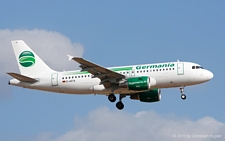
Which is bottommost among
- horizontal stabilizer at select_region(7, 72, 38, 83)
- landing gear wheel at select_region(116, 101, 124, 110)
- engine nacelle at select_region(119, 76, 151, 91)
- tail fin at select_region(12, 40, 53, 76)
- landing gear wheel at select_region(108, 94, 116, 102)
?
landing gear wheel at select_region(116, 101, 124, 110)

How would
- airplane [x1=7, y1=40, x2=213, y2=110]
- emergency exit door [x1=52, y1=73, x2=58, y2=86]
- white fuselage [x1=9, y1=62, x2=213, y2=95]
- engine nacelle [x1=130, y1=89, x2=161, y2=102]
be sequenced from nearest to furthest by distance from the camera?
airplane [x1=7, y1=40, x2=213, y2=110] → white fuselage [x1=9, y1=62, x2=213, y2=95] → emergency exit door [x1=52, y1=73, x2=58, y2=86] → engine nacelle [x1=130, y1=89, x2=161, y2=102]

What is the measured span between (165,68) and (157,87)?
81.9 inches

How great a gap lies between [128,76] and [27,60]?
12622mm

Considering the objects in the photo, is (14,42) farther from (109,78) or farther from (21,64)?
(109,78)

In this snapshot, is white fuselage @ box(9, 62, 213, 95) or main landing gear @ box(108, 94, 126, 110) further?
main landing gear @ box(108, 94, 126, 110)

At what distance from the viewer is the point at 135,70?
2293 inches

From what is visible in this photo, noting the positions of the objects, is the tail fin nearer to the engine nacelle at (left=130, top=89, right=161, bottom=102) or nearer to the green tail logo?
the green tail logo

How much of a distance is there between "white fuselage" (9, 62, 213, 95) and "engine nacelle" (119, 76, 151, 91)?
662 mm

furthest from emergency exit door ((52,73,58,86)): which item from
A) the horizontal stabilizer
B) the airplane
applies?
the horizontal stabilizer

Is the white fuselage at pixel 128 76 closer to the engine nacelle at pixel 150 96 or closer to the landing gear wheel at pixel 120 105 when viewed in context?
the landing gear wheel at pixel 120 105

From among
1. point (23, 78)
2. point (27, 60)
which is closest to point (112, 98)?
point (23, 78)

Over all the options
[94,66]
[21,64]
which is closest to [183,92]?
[94,66]

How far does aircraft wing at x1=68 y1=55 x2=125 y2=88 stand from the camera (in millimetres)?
55625

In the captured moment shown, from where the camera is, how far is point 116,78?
57938 millimetres
